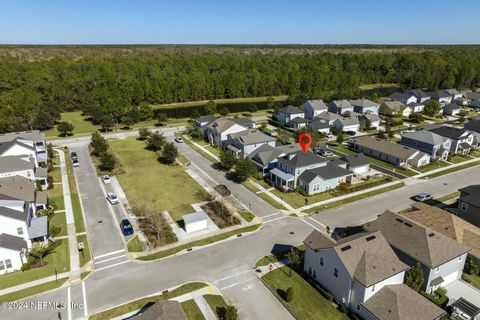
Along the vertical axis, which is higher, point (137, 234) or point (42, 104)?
point (42, 104)

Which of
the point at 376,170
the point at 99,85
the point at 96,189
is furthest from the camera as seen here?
the point at 99,85

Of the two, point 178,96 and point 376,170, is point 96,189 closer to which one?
point 376,170

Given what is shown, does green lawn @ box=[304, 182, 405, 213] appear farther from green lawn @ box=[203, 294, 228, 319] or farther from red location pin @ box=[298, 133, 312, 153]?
green lawn @ box=[203, 294, 228, 319]

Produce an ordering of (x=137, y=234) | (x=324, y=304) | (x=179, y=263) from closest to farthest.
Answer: (x=324, y=304)
(x=179, y=263)
(x=137, y=234)

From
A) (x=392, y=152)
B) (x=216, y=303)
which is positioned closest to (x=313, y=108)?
(x=392, y=152)

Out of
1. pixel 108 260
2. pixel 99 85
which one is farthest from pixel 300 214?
pixel 99 85

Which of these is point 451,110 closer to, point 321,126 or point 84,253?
point 321,126

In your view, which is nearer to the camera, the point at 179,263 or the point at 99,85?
the point at 179,263

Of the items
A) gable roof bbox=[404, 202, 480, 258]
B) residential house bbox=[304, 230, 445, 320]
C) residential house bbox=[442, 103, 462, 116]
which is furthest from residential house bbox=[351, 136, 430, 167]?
residential house bbox=[442, 103, 462, 116]
